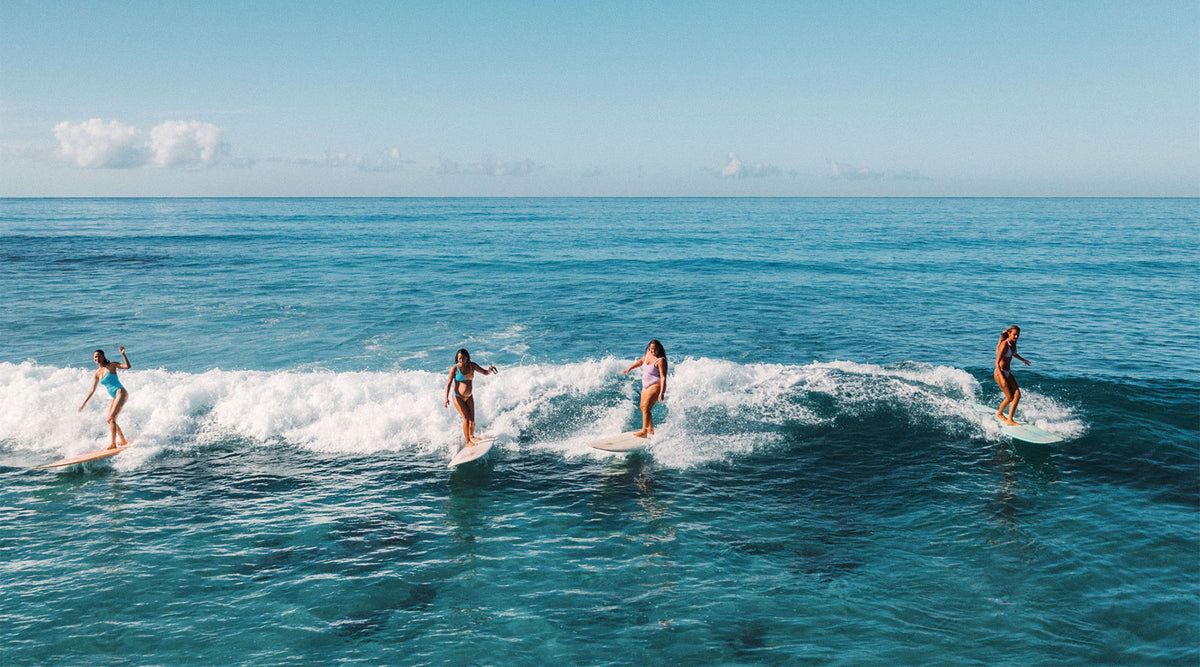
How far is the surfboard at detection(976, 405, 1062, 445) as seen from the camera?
1469 centimetres

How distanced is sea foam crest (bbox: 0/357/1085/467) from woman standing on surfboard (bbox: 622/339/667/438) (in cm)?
74

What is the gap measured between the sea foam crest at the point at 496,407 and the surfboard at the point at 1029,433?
1.01ft

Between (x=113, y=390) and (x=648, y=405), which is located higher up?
(x=113, y=390)

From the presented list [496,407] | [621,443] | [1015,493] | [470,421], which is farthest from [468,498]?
[1015,493]

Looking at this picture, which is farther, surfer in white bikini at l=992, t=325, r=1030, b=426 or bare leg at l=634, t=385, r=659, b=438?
surfer in white bikini at l=992, t=325, r=1030, b=426

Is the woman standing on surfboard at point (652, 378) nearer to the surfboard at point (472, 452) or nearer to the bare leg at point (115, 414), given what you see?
the surfboard at point (472, 452)

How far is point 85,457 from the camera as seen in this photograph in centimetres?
1433

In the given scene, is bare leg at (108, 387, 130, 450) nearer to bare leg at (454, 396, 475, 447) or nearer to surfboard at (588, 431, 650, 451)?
bare leg at (454, 396, 475, 447)

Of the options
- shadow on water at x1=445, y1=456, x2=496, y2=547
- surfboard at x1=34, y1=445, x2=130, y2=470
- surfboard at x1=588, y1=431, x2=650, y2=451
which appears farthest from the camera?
surfboard at x1=588, y1=431, x2=650, y2=451

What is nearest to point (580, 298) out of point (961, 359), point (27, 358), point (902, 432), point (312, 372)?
point (312, 372)

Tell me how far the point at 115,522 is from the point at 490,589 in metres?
7.48

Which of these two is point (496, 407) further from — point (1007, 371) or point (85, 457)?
point (1007, 371)

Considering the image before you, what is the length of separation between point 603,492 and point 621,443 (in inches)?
77.2

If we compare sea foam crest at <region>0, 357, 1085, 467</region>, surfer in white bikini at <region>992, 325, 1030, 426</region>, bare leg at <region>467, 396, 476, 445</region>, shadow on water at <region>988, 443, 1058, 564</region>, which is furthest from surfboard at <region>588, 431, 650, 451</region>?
surfer in white bikini at <region>992, 325, 1030, 426</region>
